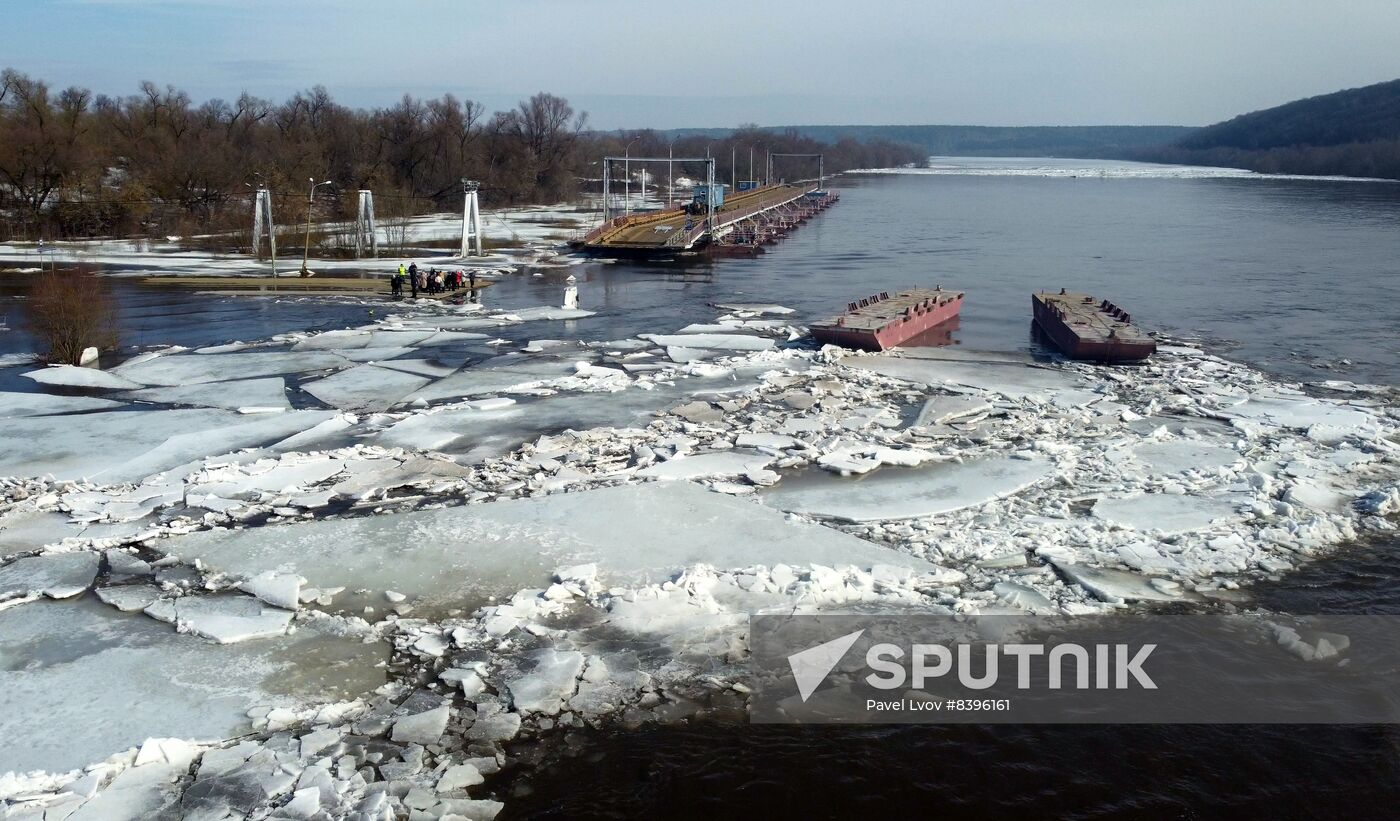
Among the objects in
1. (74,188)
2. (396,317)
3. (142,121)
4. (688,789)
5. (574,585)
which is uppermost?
(142,121)

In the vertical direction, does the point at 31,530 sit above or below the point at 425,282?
below

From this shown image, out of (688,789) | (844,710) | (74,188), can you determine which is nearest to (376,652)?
(688,789)

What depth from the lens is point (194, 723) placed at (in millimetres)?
7688

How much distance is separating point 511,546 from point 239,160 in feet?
222

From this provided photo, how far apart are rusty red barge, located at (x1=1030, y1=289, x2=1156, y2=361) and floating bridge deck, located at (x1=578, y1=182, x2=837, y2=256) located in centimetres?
2122

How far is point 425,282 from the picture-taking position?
32.5 metres

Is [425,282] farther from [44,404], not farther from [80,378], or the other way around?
[44,404]

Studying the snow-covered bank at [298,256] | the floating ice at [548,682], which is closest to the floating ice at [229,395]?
the floating ice at [548,682]

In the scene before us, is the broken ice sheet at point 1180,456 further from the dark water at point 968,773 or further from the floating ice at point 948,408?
the dark water at point 968,773

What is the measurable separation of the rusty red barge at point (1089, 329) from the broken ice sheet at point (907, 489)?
351 inches

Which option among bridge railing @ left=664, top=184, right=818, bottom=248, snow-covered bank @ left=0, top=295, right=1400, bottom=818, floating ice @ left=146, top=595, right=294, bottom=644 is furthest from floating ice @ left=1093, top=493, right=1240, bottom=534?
bridge railing @ left=664, top=184, right=818, bottom=248

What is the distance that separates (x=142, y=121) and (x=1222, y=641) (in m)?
86.6

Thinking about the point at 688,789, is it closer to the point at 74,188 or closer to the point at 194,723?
the point at 194,723

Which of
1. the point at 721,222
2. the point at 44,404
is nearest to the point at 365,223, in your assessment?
the point at 721,222
